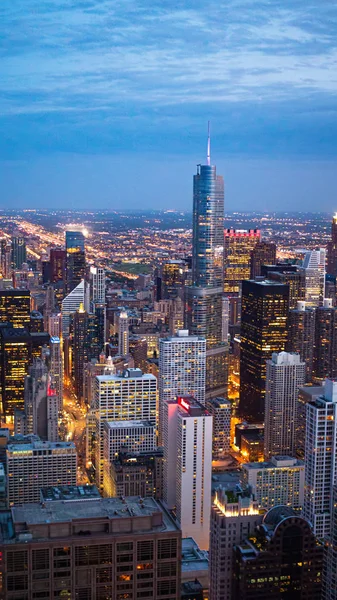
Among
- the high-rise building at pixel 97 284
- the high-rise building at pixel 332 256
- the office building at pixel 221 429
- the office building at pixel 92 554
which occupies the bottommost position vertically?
the office building at pixel 221 429

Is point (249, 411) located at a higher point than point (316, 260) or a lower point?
lower

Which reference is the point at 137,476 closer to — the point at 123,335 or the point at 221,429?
the point at 221,429

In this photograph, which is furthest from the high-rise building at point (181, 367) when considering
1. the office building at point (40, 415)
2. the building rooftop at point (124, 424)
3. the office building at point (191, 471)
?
the office building at point (191, 471)

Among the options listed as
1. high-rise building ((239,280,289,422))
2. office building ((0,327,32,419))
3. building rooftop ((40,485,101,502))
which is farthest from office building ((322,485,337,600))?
office building ((0,327,32,419))

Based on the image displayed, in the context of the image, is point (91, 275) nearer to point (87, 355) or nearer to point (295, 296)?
point (87, 355)

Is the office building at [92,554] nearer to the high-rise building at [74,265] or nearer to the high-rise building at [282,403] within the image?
the high-rise building at [282,403]

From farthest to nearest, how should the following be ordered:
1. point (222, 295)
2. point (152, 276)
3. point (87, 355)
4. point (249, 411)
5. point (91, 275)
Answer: point (152, 276)
point (91, 275)
point (222, 295)
point (87, 355)
point (249, 411)

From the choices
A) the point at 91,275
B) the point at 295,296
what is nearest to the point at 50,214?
the point at 295,296

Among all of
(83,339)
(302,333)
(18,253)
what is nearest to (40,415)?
(83,339)
